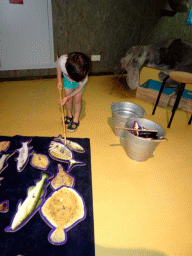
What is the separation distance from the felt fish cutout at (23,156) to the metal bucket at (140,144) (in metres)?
0.88

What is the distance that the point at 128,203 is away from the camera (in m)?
1.25

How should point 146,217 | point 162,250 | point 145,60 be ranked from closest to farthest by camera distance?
point 162,250
point 146,217
point 145,60

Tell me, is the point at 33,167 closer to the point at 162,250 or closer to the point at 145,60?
the point at 162,250

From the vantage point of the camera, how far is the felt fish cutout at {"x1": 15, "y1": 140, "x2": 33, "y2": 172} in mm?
1389

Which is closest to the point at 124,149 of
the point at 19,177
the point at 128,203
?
the point at 128,203

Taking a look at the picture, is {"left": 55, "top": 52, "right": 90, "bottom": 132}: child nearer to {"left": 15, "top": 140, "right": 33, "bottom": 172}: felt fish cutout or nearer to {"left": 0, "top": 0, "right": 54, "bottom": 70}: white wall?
{"left": 15, "top": 140, "right": 33, "bottom": 172}: felt fish cutout

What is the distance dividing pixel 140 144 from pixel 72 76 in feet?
2.48

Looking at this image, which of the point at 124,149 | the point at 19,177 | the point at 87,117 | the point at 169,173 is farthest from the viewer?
the point at 87,117

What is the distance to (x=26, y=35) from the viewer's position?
101 inches

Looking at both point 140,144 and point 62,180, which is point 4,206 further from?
point 140,144

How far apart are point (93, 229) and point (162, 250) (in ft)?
1.41

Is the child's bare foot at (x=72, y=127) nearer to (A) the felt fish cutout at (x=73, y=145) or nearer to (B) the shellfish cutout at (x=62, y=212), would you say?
(A) the felt fish cutout at (x=73, y=145)

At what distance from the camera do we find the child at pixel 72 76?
4.24ft

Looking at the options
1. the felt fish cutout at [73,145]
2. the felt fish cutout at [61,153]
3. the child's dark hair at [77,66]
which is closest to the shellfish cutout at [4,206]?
the felt fish cutout at [61,153]
